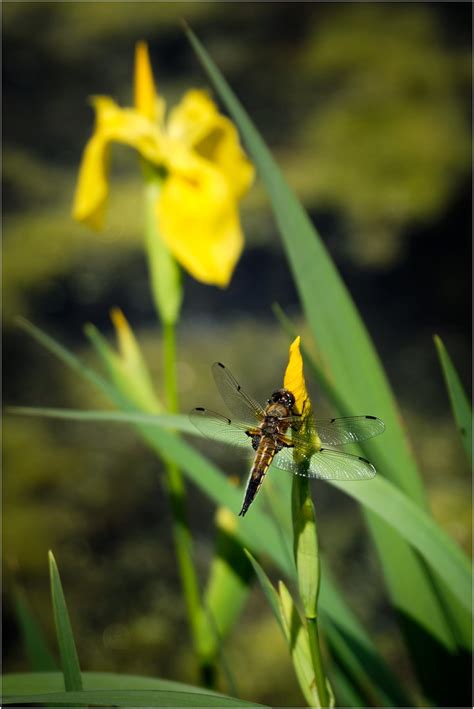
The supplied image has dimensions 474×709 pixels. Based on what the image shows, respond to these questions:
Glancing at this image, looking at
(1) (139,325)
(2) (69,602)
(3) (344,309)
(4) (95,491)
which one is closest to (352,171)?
(1) (139,325)

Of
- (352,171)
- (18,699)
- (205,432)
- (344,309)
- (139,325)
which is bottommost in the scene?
(18,699)

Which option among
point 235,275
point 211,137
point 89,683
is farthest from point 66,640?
point 235,275

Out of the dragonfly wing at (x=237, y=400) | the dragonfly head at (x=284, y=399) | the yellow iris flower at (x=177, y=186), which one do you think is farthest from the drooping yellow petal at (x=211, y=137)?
the dragonfly head at (x=284, y=399)

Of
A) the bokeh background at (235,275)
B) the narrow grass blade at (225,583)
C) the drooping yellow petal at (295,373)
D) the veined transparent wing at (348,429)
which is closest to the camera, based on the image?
the drooping yellow petal at (295,373)

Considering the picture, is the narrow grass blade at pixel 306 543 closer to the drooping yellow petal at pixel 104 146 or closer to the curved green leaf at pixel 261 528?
the curved green leaf at pixel 261 528

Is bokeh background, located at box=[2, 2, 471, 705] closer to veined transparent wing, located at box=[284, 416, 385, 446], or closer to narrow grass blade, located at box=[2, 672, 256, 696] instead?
narrow grass blade, located at box=[2, 672, 256, 696]

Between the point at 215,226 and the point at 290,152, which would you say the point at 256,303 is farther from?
the point at 215,226

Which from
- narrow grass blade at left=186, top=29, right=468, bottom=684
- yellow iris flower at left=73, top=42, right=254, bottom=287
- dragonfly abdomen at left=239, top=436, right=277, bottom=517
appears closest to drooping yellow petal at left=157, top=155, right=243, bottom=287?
yellow iris flower at left=73, top=42, right=254, bottom=287
